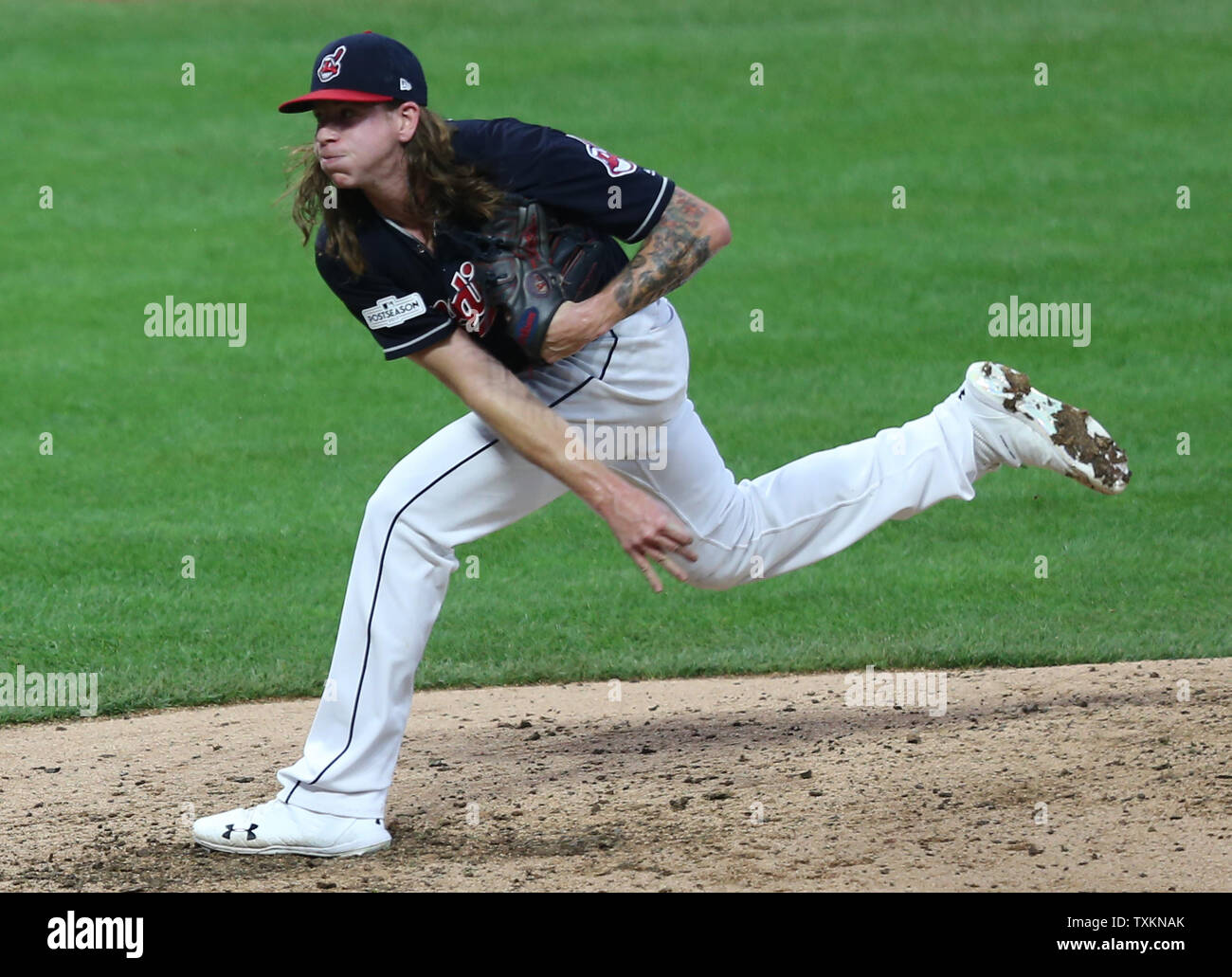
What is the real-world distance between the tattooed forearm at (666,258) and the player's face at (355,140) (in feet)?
2.36

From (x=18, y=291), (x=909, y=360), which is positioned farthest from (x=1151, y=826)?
(x=18, y=291)

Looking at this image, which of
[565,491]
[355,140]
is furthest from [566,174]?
[565,491]

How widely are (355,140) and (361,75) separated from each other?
168mm

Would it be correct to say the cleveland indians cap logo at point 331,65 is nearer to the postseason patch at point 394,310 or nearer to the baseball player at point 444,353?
the baseball player at point 444,353

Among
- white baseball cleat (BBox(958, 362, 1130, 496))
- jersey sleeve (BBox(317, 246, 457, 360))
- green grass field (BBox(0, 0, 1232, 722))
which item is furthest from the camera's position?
green grass field (BBox(0, 0, 1232, 722))

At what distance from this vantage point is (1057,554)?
8.77 metres

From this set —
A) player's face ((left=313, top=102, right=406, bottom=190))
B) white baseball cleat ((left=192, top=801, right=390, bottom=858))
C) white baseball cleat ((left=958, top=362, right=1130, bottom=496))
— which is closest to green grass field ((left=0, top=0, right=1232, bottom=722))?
white baseball cleat ((left=958, top=362, right=1130, bottom=496))

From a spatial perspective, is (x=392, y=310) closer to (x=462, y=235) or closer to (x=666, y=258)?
(x=462, y=235)

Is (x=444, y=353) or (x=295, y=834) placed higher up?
(x=444, y=353)

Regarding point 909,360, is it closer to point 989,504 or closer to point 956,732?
point 989,504

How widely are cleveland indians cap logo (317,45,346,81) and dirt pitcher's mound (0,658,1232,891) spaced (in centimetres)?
211

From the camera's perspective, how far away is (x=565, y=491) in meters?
5.03

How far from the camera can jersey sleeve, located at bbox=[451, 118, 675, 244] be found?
15.8ft

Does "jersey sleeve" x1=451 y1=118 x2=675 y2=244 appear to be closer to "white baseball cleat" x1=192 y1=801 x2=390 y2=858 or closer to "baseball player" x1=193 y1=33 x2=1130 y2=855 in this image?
"baseball player" x1=193 y1=33 x2=1130 y2=855
